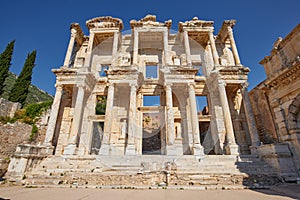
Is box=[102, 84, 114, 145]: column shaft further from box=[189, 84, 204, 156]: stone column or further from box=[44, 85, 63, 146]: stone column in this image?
box=[189, 84, 204, 156]: stone column

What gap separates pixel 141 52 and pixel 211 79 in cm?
807

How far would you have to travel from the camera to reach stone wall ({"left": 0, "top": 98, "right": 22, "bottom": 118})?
666 inches

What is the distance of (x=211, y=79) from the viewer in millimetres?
14945

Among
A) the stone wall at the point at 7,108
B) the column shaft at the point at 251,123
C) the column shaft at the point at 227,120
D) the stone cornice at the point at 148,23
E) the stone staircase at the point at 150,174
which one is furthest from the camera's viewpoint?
the stone wall at the point at 7,108

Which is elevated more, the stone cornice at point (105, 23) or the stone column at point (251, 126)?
the stone cornice at point (105, 23)

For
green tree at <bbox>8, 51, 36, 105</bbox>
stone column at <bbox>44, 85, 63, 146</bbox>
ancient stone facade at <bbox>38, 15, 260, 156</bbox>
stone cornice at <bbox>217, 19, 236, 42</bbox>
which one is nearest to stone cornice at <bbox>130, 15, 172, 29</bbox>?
ancient stone facade at <bbox>38, 15, 260, 156</bbox>

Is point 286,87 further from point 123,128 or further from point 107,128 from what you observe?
point 107,128

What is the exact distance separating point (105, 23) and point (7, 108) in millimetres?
14112

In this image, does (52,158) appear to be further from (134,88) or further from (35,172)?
(134,88)

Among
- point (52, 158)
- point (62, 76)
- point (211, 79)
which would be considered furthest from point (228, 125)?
point (62, 76)

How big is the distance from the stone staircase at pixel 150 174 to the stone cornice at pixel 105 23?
13822 millimetres

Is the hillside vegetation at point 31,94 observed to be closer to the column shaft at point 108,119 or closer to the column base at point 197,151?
the column shaft at point 108,119

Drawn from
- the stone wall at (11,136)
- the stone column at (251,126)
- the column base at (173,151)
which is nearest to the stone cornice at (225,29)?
the stone column at (251,126)

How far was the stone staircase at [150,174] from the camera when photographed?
7.24 meters
